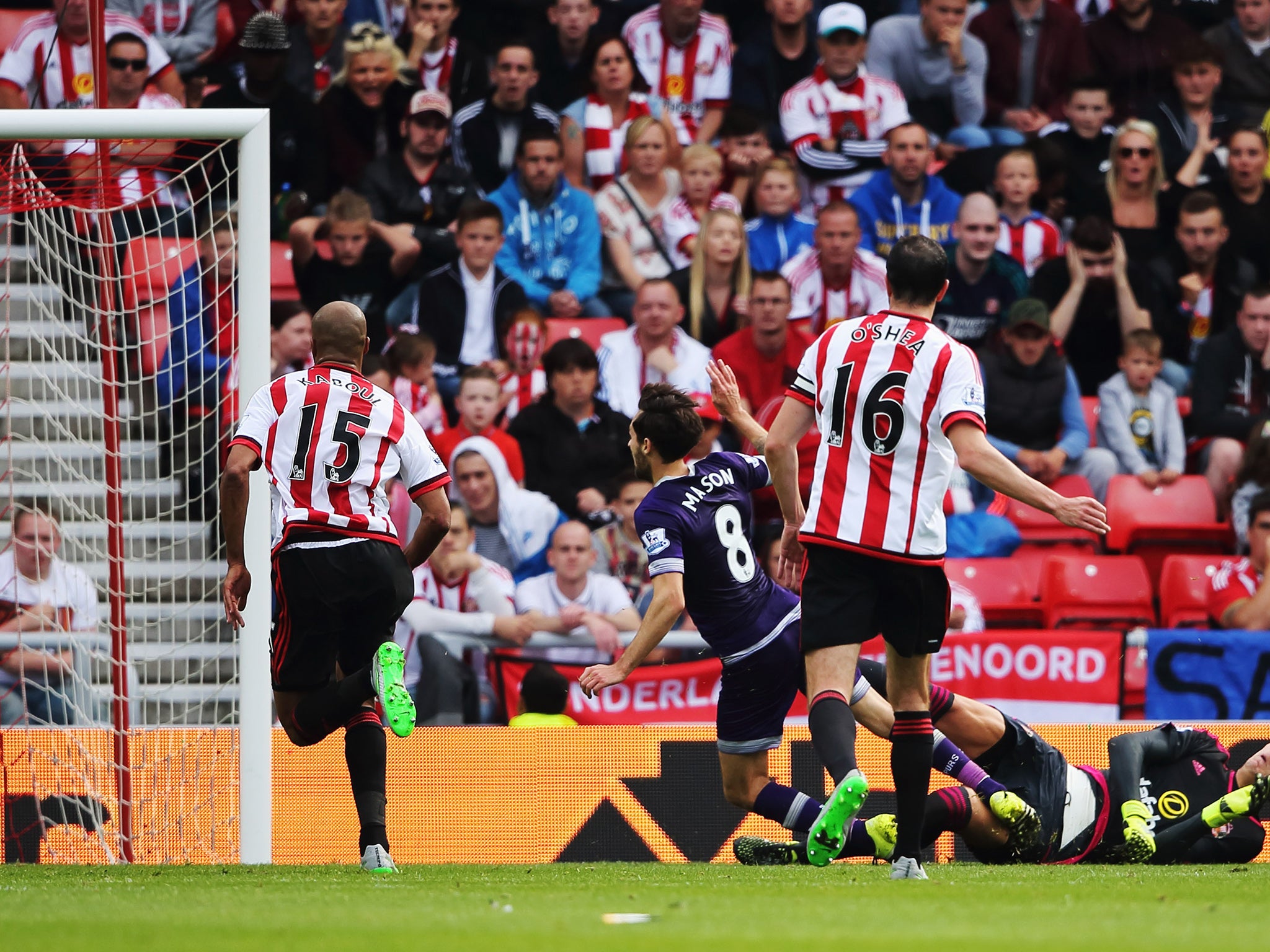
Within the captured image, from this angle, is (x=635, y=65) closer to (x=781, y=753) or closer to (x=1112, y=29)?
(x=1112, y=29)

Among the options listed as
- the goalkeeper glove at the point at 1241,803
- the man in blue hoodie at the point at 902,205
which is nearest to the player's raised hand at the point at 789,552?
the goalkeeper glove at the point at 1241,803

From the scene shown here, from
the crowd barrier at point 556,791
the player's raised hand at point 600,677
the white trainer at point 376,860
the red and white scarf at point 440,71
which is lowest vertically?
the crowd barrier at point 556,791

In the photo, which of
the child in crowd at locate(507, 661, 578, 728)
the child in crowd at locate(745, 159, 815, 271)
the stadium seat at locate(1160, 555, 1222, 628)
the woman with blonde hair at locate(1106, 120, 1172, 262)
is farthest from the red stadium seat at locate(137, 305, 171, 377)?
the woman with blonde hair at locate(1106, 120, 1172, 262)

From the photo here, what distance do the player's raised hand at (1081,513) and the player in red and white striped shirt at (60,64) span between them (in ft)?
28.0

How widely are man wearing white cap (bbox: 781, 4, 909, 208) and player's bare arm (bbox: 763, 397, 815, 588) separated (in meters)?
6.99

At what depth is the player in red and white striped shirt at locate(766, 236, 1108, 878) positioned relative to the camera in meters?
5.39

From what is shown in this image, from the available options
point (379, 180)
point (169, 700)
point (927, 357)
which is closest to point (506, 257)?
point (379, 180)

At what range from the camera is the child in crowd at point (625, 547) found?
1066cm

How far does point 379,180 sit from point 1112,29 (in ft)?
19.4

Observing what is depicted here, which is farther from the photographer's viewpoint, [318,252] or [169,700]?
[318,252]

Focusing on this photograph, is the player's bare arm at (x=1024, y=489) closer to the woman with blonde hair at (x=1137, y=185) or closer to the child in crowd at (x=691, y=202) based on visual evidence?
the child in crowd at (x=691, y=202)

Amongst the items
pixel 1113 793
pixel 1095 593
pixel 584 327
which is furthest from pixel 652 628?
pixel 584 327

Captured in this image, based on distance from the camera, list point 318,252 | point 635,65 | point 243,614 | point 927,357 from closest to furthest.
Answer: point 927,357, point 243,614, point 318,252, point 635,65

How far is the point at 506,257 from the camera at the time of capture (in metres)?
12.1
